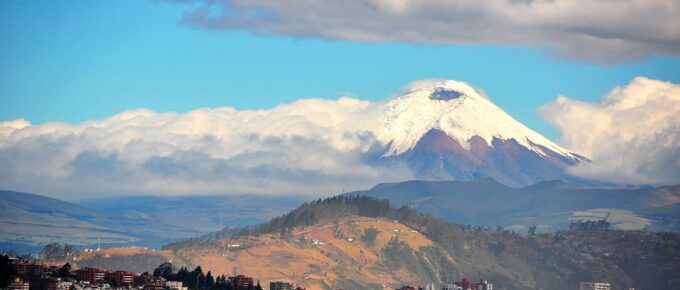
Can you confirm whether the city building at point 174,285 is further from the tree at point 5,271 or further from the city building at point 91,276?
the tree at point 5,271

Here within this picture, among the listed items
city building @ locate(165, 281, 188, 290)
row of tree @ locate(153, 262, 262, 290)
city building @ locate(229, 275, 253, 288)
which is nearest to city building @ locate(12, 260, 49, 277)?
city building @ locate(165, 281, 188, 290)

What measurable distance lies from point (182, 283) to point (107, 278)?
25.4ft

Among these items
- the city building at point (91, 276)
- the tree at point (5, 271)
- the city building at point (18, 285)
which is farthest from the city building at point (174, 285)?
the city building at point (18, 285)

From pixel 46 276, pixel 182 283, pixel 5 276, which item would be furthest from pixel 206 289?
pixel 5 276

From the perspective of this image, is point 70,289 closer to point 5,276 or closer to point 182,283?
point 5,276

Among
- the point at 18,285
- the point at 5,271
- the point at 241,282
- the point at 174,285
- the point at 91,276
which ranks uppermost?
the point at 241,282

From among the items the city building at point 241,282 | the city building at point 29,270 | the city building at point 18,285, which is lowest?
the city building at point 18,285

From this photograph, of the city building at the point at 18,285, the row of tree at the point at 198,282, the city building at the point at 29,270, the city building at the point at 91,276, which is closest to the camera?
the city building at the point at 18,285

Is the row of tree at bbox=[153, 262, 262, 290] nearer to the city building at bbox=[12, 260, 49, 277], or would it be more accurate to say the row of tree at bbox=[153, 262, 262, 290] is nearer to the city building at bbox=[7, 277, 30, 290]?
the city building at bbox=[12, 260, 49, 277]

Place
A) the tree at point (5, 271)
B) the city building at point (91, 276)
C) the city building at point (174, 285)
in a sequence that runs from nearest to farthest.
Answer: the tree at point (5, 271)
the city building at point (174, 285)
the city building at point (91, 276)

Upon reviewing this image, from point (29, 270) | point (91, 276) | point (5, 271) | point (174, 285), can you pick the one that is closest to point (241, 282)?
point (174, 285)

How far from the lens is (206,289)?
182m

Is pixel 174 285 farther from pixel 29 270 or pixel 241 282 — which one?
pixel 241 282

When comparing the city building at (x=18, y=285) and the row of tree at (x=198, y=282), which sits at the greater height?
the row of tree at (x=198, y=282)
